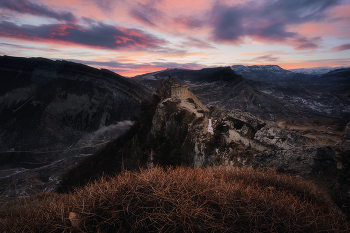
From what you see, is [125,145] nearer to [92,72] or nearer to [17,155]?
[17,155]

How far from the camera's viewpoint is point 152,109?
103ft

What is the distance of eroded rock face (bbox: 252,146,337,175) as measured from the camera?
4449 millimetres

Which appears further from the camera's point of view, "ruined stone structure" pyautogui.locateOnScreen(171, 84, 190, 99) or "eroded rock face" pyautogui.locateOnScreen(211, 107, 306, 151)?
"ruined stone structure" pyautogui.locateOnScreen(171, 84, 190, 99)

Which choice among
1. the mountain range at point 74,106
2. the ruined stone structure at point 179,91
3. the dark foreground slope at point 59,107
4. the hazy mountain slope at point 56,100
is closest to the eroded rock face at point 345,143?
the ruined stone structure at point 179,91

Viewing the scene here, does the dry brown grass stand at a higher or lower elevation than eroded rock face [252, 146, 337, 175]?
higher

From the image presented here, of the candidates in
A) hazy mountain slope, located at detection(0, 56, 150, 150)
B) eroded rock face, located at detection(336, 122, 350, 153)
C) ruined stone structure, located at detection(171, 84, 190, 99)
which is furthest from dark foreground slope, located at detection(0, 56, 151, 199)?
eroded rock face, located at detection(336, 122, 350, 153)

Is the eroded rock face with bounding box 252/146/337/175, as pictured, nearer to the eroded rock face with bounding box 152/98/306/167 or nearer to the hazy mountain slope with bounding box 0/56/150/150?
the eroded rock face with bounding box 152/98/306/167

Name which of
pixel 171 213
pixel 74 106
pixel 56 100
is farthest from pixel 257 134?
pixel 56 100

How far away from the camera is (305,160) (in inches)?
192

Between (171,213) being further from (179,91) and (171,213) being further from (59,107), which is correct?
(59,107)

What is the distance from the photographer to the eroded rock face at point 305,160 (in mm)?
4449

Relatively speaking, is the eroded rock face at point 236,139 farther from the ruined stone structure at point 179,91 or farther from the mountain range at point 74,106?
the mountain range at point 74,106

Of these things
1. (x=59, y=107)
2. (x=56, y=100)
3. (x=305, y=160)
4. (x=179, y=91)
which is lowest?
(x=59, y=107)

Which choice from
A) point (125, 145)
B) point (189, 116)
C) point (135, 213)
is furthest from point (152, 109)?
point (135, 213)
